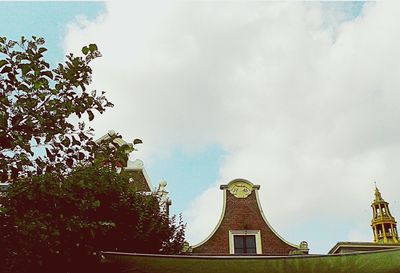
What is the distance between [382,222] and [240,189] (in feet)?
95.1

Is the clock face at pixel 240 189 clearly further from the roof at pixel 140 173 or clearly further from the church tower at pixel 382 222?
the church tower at pixel 382 222

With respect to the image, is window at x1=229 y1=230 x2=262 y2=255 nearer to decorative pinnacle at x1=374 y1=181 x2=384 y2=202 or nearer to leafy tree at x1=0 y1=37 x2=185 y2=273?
leafy tree at x1=0 y1=37 x2=185 y2=273

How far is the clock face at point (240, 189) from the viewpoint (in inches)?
799

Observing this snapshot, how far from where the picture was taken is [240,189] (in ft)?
66.9

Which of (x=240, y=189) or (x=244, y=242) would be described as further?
(x=240, y=189)

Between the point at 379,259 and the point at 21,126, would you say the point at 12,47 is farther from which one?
the point at 379,259

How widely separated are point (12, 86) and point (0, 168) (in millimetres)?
1012

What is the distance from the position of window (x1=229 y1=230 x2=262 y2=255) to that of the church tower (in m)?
27.9

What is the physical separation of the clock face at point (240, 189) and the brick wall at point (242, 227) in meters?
0.13

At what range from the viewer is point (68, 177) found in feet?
24.2

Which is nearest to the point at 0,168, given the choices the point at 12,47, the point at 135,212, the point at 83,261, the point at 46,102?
the point at 46,102

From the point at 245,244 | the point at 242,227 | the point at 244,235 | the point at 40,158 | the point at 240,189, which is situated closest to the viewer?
the point at 40,158

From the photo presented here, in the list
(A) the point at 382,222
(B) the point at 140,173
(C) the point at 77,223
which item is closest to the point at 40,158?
(C) the point at 77,223

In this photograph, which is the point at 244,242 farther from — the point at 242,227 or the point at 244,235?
the point at 242,227
